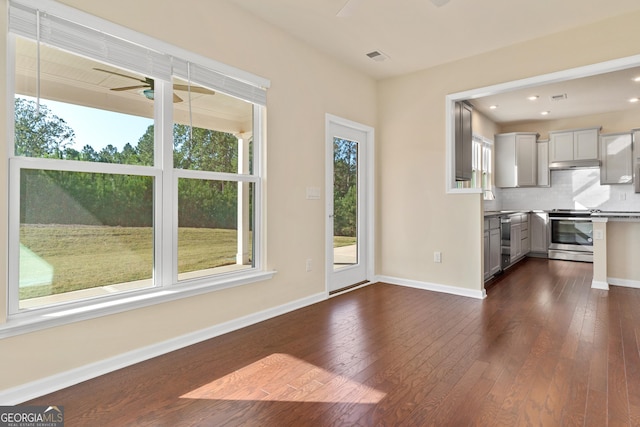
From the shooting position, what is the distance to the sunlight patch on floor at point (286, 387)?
1.96 meters

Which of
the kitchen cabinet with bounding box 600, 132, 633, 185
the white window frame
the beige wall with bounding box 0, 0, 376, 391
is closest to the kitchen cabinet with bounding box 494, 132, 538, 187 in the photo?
the kitchen cabinet with bounding box 600, 132, 633, 185

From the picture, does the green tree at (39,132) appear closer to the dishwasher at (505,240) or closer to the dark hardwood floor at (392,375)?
the dark hardwood floor at (392,375)

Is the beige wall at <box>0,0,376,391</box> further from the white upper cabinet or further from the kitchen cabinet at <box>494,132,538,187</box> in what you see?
the white upper cabinet

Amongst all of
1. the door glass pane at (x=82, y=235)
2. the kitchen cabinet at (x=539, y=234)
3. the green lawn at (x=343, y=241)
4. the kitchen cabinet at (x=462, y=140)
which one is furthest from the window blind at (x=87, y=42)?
the kitchen cabinet at (x=539, y=234)

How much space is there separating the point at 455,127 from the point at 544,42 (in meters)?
1.25

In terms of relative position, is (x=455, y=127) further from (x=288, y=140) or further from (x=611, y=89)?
(x=611, y=89)

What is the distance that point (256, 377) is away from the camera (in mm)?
2195

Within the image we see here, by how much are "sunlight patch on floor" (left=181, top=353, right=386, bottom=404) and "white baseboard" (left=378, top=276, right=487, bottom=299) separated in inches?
101

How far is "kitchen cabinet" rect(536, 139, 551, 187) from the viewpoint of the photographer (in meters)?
6.97

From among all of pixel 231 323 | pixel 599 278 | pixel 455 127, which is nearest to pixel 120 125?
pixel 231 323

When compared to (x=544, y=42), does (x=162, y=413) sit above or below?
below

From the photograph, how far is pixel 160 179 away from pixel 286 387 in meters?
1.75

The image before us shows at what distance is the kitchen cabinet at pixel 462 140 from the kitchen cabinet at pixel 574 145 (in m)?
3.13

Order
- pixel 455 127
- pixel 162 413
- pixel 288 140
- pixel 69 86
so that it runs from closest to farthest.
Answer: pixel 162 413
pixel 69 86
pixel 288 140
pixel 455 127
